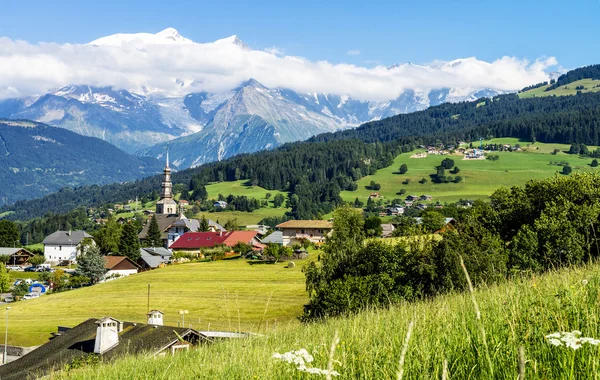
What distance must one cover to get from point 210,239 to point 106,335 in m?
94.8

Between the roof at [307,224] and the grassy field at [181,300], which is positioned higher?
the roof at [307,224]

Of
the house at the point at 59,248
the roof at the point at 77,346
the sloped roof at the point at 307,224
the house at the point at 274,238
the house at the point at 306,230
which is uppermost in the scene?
the roof at the point at 77,346

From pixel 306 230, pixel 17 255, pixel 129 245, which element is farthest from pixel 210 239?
pixel 17 255

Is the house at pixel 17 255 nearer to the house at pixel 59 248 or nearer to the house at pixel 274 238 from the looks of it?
the house at pixel 59 248

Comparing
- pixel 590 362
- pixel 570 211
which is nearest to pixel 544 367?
→ pixel 590 362

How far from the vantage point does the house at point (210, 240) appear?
391ft

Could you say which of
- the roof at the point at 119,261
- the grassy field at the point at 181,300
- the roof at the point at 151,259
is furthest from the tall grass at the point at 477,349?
the roof at the point at 151,259

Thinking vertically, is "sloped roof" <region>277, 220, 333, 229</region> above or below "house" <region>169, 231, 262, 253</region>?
above

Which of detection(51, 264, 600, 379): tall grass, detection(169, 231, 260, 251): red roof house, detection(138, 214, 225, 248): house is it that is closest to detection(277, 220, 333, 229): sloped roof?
detection(169, 231, 260, 251): red roof house

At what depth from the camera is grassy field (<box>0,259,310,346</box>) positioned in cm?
5256

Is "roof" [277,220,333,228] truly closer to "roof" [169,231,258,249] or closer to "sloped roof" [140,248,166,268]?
A: "roof" [169,231,258,249]

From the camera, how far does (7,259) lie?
Result: 400 ft

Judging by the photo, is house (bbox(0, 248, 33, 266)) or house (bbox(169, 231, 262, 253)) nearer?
house (bbox(169, 231, 262, 253))

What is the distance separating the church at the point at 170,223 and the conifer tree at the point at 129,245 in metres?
27.1
